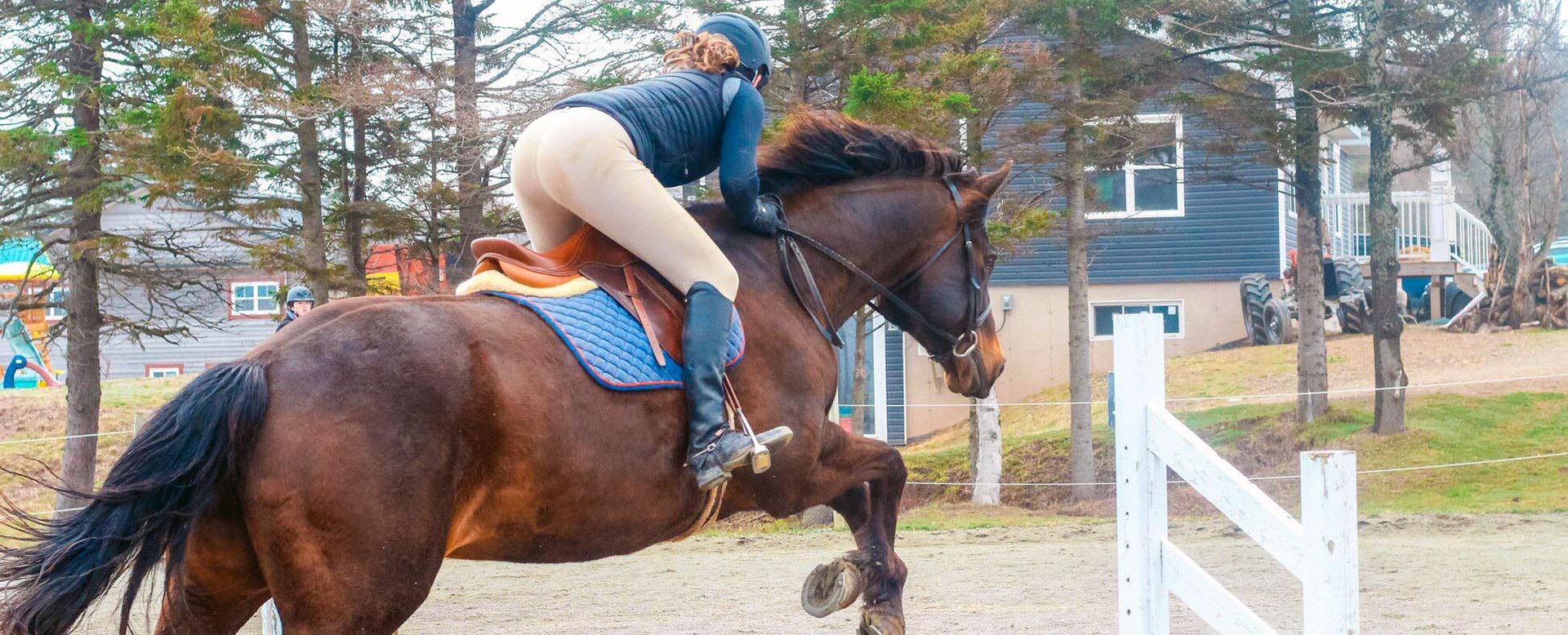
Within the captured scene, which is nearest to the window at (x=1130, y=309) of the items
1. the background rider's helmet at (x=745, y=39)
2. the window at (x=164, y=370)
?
the background rider's helmet at (x=745, y=39)

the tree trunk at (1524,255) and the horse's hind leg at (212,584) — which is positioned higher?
the tree trunk at (1524,255)

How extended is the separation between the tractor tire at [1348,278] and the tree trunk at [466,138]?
1536 centimetres

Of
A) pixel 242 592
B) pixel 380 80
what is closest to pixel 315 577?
pixel 242 592

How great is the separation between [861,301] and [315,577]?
96.5 inches

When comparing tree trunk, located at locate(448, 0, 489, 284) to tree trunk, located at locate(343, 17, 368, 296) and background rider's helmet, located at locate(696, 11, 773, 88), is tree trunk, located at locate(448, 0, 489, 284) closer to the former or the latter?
tree trunk, located at locate(343, 17, 368, 296)

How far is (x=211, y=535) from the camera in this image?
2932 mm

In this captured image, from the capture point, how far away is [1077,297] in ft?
45.8

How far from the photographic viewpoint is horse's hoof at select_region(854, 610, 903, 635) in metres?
4.49

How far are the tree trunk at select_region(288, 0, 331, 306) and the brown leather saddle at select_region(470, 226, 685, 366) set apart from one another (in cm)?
942

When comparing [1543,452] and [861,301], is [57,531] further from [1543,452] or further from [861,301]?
[1543,452]

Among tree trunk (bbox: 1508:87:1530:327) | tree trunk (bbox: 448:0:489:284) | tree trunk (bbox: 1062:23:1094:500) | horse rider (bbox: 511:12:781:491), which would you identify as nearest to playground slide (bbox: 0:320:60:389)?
tree trunk (bbox: 448:0:489:284)

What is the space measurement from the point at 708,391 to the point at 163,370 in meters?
31.2

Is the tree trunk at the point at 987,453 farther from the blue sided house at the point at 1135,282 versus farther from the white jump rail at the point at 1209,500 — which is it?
the white jump rail at the point at 1209,500

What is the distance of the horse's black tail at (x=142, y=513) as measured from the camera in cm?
283
